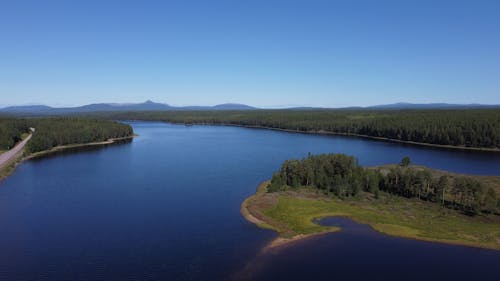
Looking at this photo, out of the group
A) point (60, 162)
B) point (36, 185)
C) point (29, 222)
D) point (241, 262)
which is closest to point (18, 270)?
point (29, 222)

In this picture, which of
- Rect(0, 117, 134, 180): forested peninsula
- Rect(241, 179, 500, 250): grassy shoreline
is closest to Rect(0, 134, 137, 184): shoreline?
Rect(0, 117, 134, 180): forested peninsula

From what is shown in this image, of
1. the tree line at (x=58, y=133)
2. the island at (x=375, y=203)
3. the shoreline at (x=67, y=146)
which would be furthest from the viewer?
→ the tree line at (x=58, y=133)

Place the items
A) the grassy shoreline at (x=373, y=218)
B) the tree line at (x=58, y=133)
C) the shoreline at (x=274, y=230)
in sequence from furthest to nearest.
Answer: the tree line at (x=58, y=133)
the grassy shoreline at (x=373, y=218)
the shoreline at (x=274, y=230)

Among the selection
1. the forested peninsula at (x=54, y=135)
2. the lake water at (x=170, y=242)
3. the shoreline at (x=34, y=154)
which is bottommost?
the lake water at (x=170, y=242)

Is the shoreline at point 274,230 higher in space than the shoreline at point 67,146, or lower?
lower

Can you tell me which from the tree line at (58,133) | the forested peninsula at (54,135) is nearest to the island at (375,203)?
the forested peninsula at (54,135)

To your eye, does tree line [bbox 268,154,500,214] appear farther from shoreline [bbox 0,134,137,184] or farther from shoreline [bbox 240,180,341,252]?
shoreline [bbox 0,134,137,184]

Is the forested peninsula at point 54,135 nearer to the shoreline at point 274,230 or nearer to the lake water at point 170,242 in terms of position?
the lake water at point 170,242

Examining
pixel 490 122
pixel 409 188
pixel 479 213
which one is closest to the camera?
pixel 479 213

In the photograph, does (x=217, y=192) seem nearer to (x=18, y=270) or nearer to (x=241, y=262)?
(x=241, y=262)
